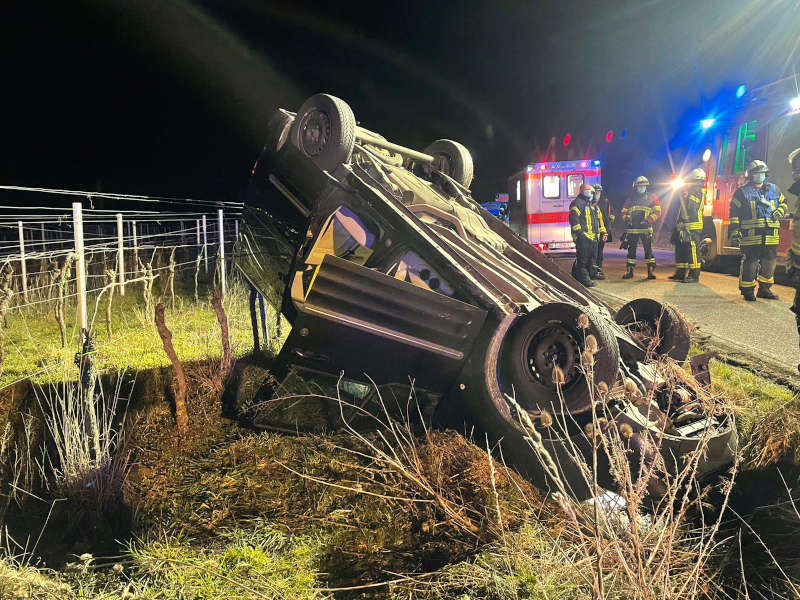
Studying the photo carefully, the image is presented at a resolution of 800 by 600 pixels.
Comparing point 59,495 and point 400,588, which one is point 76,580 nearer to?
point 59,495

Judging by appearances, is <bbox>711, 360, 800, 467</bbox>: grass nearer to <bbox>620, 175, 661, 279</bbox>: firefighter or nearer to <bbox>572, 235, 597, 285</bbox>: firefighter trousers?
<bbox>572, 235, 597, 285</bbox>: firefighter trousers

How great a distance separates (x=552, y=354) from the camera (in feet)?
8.50

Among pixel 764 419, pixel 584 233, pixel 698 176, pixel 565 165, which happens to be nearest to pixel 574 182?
pixel 565 165

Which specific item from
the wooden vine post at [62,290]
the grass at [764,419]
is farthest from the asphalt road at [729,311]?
the wooden vine post at [62,290]

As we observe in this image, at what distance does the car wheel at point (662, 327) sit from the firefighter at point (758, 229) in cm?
521

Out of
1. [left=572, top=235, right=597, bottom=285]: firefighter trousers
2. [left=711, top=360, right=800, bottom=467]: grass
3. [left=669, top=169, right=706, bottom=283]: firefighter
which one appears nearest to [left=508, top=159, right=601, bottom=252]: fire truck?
[left=669, top=169, right=706, bottom=283]: firefighter

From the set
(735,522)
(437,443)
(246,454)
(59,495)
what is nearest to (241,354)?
(246,454)

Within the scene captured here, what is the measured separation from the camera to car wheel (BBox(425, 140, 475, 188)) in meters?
4.90

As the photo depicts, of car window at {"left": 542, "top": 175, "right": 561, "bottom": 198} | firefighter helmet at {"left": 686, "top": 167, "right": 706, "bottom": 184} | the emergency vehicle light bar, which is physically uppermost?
the emergency vehicle light bar

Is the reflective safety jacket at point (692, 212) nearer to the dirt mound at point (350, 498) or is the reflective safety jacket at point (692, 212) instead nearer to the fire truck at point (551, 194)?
the fire truck at point (551, 194)

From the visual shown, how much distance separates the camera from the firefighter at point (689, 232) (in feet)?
32.6

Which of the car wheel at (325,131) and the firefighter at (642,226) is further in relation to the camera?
the firefighter at (642,226)

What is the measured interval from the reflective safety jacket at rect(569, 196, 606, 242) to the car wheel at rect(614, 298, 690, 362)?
6424mm

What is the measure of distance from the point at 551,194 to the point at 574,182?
0.67 meters
